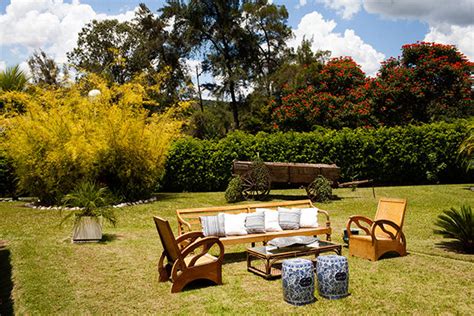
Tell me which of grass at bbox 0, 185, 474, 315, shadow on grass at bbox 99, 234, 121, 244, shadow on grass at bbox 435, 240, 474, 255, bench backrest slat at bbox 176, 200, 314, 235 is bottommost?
shadow on grass at bbox 435, 240, 474, 255

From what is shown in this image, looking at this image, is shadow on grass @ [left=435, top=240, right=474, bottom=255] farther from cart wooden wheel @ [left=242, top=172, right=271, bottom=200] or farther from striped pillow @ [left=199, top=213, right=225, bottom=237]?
cart wooden wheel @ [left=242, top=172, right=271, bottom=200]

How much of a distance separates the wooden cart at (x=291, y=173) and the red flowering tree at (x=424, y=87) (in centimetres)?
1008

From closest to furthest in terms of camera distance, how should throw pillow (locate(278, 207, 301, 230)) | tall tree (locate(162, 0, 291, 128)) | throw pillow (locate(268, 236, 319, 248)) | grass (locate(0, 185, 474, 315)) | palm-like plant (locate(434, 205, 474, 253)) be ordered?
grass (locate(0, 185, 474, 315))
throw pillow (locate(268, 236, 319, 248))
palm-like plant (locate(434, 205, 474, 253))
throw pillow (locate(278, 207, 301, 230))
tall tree (locate(162, 0, 291, 128))

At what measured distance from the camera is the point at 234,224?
7328 millimetres

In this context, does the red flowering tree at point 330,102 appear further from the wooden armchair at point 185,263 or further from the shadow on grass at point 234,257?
the wooden armchair at point 185,263

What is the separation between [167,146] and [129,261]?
286 inches

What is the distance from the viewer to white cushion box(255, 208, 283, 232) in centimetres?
765

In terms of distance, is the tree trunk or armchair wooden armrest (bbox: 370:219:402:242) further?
the tree trunk

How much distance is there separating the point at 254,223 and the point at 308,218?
108cm

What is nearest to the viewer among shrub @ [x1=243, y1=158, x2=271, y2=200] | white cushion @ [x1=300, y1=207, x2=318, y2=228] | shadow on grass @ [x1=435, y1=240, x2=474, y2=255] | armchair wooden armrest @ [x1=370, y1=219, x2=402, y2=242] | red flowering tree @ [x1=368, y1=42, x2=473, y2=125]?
armchair wooden armrest @ [x1=370, y1=219, x2=402, y2=242]

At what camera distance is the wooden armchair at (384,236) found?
23.2 feet

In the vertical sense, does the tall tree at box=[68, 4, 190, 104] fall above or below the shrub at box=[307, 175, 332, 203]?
above

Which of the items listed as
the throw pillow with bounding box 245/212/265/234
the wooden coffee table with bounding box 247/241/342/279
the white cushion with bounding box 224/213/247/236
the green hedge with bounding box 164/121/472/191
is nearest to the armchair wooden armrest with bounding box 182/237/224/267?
the wooden coffee table with bounding box 247/241/342/279

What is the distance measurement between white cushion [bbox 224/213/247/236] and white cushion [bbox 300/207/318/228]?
111 centimetres
